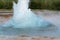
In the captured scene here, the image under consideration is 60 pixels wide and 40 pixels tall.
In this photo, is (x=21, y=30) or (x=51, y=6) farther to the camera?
(x=51, y=6)

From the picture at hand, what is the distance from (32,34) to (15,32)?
10 cm

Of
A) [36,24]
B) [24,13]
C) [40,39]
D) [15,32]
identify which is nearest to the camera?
[40,39]

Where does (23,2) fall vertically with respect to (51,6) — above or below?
above

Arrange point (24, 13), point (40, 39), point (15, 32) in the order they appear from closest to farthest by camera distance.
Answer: point (40, 39)
point (15, 32)
point (24, 13)

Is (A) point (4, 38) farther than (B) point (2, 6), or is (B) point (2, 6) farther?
(B) point (2, 6)

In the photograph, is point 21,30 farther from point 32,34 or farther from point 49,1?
point 49,1

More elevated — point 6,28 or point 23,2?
point 23,2

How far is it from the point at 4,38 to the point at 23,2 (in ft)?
1.70

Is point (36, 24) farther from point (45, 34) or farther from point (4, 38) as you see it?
point (4, 38)

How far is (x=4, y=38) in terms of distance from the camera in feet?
3.05

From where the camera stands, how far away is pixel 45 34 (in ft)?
3.30

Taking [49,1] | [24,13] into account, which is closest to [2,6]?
[49,1]

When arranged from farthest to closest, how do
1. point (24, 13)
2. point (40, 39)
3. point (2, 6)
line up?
point (2, 6) → point (24, 13) → point (40, 39)

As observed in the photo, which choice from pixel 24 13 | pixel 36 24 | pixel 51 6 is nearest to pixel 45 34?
pixel 36 24
